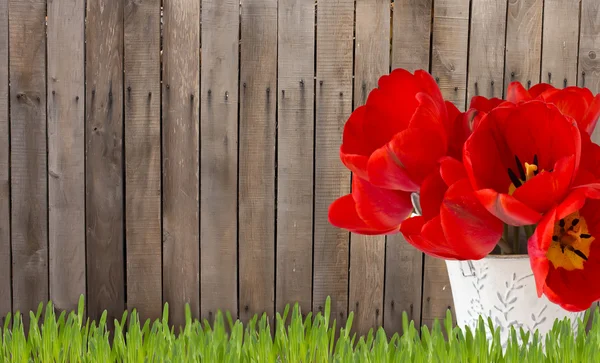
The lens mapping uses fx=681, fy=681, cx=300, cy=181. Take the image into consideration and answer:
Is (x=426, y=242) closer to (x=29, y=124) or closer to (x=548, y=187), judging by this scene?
(x=548, y=187)

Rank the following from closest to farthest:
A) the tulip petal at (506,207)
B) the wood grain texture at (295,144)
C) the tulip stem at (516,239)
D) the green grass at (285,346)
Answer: the tulip petal at (506,207)
the tulip stem at (516,239)
the green grass at (285,346)
the wood grain texture at (295,144)

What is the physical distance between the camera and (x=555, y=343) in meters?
0.85

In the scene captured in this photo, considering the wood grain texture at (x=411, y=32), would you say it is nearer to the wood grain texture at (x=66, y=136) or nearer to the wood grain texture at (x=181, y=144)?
the wood grain texture at (x=181, y=144)

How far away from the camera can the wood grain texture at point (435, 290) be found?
225 cm

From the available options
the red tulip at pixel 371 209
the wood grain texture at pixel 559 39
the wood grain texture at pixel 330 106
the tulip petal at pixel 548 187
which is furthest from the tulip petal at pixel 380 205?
the wood grain texture at pixel 559 39

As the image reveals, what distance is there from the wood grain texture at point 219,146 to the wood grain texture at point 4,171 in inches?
26.0

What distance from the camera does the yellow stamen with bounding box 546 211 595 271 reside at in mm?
530

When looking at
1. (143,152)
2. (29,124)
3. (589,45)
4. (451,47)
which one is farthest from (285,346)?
(589,45)

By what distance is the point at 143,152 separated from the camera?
7.23 ft

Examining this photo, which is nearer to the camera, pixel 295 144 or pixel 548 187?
pixel 548 187

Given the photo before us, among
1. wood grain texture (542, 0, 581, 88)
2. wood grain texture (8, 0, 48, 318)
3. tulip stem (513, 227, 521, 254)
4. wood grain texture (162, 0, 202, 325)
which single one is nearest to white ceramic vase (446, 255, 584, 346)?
tulip stem (513, 227, 521, 254)

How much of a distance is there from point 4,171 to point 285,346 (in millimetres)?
1616

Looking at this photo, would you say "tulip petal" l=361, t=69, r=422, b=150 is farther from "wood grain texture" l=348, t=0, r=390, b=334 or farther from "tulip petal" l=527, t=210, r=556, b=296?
"wood grain texture" l=348, t=0, r=390, b=334

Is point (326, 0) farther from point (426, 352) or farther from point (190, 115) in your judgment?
point (426, 352)
